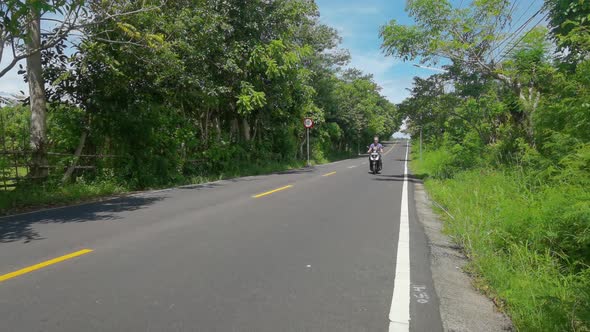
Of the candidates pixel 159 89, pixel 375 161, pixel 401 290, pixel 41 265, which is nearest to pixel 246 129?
pixel 375 161

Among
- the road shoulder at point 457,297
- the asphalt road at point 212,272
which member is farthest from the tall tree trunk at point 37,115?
the road shoulder at point 457,297

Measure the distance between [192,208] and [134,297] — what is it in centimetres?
521

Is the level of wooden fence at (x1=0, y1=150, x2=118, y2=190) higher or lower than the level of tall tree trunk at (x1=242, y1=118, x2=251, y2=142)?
lower

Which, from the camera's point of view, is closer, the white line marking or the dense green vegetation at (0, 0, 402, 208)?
the white line marking

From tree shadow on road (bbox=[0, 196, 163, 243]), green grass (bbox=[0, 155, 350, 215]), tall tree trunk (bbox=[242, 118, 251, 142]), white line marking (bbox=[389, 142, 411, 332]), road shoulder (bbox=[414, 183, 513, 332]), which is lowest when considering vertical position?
road shoulder (bbox=[414, 183, 513, 332])

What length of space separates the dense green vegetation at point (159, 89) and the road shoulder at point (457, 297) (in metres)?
7.17

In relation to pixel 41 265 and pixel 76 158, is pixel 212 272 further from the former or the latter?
pixel 76 158

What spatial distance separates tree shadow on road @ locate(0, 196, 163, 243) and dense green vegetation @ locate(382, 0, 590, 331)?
6.57 m

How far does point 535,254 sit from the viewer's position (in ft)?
15.9

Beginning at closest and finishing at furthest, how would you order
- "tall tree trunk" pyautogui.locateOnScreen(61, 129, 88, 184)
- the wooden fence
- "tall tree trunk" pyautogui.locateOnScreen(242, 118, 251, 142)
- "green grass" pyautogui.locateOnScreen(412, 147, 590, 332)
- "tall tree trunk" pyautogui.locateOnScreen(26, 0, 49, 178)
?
"green grass" pyautogui.locateOnScreen(412, 147, 590, 332) → the wooden fence → "tall tree trunk" pyautogui.locateOnScreen(26, 0, 49, 178) → "tall tree trunk" pyautogui.locateOnScreen(61, 129, 88, 184) → "tall tree trunk" pyautogui.locateOnScreen(242, 118, 251, 142)

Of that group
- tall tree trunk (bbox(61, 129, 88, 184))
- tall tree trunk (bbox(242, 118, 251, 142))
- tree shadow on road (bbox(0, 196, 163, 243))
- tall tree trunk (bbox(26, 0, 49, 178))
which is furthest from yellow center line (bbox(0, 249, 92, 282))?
tall tree trunk (bbox(242, 118, 251, 142))

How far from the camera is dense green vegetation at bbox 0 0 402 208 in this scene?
37.1 ft

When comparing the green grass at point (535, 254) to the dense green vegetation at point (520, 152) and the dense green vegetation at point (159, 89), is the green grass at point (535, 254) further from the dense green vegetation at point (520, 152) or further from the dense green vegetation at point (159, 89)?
the dense green vegetation at point (159, 89)

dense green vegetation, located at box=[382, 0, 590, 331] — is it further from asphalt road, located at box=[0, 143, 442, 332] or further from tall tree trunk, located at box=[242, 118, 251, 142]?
tall tree trunk, located at box=[242, 118, 251, 142]
